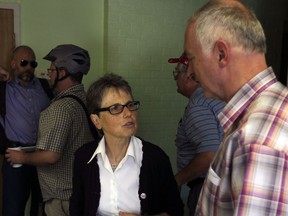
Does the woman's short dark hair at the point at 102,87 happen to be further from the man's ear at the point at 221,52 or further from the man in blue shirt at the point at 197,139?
the man's ear at the point at 221,52

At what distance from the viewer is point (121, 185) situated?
146 cm

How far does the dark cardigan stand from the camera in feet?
4.76

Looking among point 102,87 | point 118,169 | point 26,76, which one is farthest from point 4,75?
point 118,169

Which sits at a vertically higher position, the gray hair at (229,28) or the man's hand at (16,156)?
the gray hair at (229,28)

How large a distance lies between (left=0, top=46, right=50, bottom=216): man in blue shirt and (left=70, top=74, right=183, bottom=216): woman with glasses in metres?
1.01

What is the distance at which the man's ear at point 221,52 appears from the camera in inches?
31.5

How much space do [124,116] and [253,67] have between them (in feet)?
2.66

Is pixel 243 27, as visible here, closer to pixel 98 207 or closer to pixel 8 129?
pixel 98 207

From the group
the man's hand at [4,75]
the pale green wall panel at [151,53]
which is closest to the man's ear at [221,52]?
the man's hand at [4,75]

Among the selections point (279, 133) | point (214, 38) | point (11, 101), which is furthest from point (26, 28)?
point (279, 133)

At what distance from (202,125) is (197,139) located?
3.0 inches

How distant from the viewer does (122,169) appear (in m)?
1.49

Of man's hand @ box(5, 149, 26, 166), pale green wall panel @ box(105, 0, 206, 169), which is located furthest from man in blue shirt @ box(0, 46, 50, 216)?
pale green wall panel @ box(105, 0, 206, 169)

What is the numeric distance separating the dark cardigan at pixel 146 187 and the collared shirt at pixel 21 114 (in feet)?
3.46
